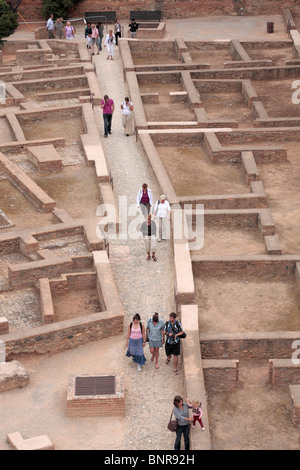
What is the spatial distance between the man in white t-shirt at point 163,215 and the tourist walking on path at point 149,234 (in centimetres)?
25

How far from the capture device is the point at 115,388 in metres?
17.3

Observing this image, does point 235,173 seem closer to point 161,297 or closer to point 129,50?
point 161,297

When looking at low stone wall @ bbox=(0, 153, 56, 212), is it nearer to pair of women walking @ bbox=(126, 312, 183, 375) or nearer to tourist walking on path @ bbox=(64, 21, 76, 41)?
pair of women walking @ bbox=(126, 312, 183, 375)

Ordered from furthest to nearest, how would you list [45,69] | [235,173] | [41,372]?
[45,69]
[235,173]
[41,372]

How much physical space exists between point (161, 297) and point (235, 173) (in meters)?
7.02

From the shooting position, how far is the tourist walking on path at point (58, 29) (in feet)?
126

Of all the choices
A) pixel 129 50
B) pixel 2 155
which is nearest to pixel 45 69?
pixel 129 50

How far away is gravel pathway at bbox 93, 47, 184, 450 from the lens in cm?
1691

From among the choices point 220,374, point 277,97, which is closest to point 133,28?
point 277,97

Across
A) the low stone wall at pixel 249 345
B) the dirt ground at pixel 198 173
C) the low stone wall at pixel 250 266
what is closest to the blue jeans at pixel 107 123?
the dirt ground at pixel 198 173

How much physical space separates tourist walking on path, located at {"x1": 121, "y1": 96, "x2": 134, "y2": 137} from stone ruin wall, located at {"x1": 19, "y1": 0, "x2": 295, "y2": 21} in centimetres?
1460

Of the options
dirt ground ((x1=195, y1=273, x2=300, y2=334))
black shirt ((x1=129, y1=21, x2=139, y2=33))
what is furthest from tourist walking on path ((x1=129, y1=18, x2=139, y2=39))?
dirt ground ((x1=195, y1=273, x2=300, y2=334))

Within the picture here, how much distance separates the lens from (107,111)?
27391 mm

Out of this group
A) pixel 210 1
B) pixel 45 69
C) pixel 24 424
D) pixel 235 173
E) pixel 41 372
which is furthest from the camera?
pixel 210 1
